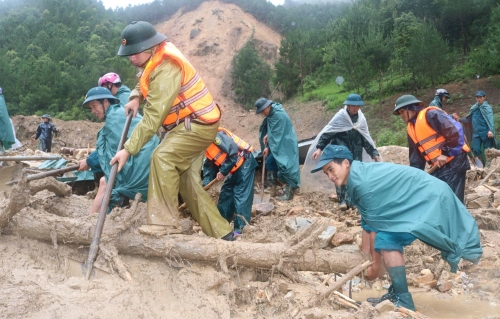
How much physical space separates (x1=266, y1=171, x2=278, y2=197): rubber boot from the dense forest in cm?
1271

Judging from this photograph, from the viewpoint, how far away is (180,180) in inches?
150

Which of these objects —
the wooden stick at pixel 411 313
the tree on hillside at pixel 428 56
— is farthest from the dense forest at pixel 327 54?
the wooden stick at pixel 411 313

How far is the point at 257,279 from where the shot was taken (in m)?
3.52

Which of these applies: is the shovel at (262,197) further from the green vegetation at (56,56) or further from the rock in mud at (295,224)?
the green vegetation at (56,56)

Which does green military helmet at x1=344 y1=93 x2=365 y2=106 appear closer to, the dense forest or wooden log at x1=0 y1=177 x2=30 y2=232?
wooden log at x1=0 y1=177 x2=30 y2=232

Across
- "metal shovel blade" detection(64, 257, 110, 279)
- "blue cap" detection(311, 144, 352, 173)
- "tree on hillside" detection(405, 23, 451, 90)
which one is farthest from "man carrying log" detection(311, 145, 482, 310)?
"tree on hillside" detection(405, 23, 451, 90)

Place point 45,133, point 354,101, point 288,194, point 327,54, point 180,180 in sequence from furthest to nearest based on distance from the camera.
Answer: point 327,54
point 45,133
point 288,194
point 354,101
point 180,180

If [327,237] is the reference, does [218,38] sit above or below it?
below

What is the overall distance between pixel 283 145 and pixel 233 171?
2.17m

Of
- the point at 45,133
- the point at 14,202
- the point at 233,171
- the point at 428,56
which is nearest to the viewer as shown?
the point at 14,202

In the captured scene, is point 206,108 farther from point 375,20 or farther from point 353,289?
point 375,20

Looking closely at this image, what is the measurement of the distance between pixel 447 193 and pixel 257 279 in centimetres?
148

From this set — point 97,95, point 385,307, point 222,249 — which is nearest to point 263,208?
point 97,95

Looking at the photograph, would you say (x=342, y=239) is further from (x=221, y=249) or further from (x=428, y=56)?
(x=428, y=56)
